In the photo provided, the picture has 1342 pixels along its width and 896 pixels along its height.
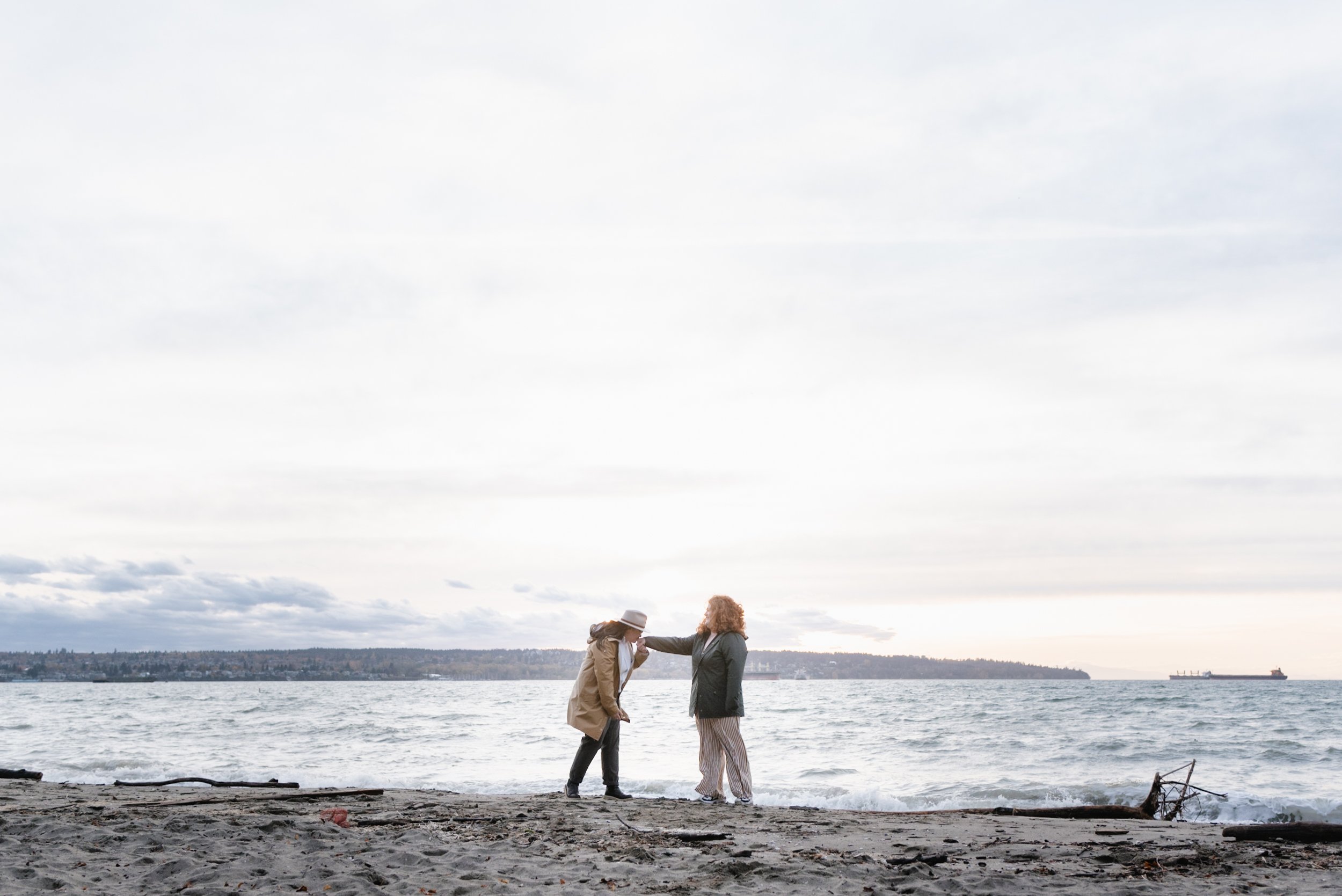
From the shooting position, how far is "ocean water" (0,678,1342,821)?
14.4 metres

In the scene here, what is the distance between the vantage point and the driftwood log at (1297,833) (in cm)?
673

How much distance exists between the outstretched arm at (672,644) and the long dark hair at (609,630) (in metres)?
0.34

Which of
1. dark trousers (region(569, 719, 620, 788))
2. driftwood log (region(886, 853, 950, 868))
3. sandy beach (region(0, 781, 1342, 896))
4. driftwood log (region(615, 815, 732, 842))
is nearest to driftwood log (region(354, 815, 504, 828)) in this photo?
sandy beach (region(0, 781, 1342, 896))

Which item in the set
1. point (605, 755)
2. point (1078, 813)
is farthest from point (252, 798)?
point (1078, 813)

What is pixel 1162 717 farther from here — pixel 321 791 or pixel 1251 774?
pixel 321 791

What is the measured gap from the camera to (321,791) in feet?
31.2

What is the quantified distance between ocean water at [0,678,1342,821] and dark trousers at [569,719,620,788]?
3.20 m

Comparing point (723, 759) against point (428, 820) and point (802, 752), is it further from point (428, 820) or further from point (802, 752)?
point (802, 752)

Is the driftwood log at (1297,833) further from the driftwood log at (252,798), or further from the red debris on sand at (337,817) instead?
the driftwood log at (252,798)

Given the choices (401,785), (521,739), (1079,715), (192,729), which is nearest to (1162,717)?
(1079,715)

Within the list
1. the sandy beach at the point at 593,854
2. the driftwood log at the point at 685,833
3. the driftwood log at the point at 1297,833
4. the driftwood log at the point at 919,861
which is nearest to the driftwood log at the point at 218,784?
the sandy beach at the point at 593,854

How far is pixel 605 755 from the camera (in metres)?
9.53

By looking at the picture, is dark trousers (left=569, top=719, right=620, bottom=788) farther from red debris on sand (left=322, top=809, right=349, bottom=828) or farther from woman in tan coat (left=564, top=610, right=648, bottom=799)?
Result: red debris on sand (left=322, top=809, right=349, bottom=828)

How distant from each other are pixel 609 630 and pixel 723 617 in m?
1.14
